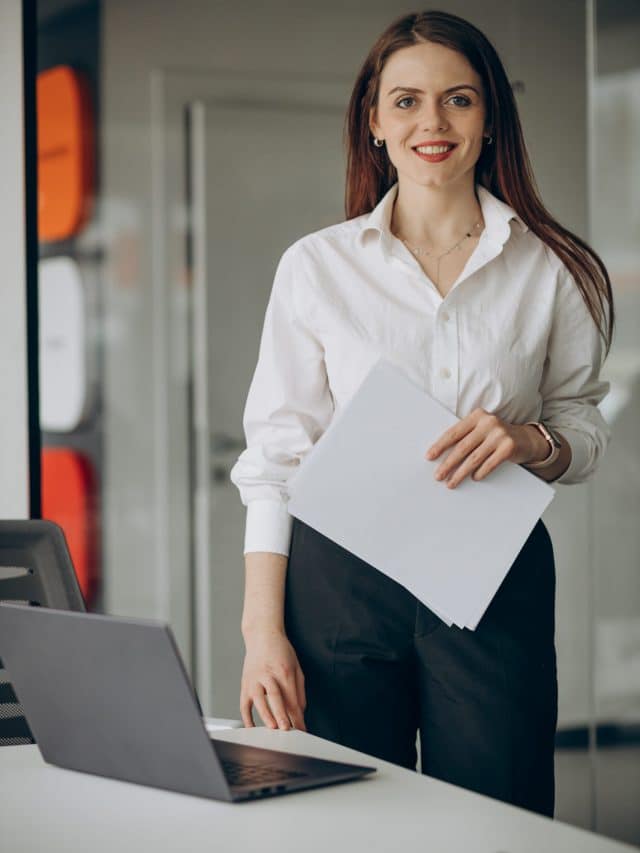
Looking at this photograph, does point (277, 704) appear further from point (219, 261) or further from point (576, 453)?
point (219, 261)

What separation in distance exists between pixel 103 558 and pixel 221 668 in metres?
0.59

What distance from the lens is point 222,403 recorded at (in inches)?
154

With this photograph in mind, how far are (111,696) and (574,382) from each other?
0.94 m

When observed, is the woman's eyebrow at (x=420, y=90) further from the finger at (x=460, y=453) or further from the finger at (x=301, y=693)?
the finger at (x=301, y=693)

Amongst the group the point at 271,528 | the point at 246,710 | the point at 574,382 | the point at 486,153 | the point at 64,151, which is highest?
the point at 64,151

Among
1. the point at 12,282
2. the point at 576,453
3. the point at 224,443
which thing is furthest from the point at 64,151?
the point at 576,453

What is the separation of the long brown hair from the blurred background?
1.53 m

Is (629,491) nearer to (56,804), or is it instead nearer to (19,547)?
(19,547)

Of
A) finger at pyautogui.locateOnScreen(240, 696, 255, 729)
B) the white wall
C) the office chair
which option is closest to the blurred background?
the white wall

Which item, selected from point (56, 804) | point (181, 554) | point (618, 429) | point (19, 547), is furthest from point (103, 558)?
point (56, 804)

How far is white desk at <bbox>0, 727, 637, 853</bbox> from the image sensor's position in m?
1.13

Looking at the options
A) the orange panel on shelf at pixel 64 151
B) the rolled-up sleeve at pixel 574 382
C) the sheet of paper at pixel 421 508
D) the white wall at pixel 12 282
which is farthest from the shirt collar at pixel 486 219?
the orange panel on shelf at pixel 64 151

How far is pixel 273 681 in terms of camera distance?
1.73m

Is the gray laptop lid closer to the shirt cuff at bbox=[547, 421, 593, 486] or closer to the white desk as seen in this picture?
the white desk
